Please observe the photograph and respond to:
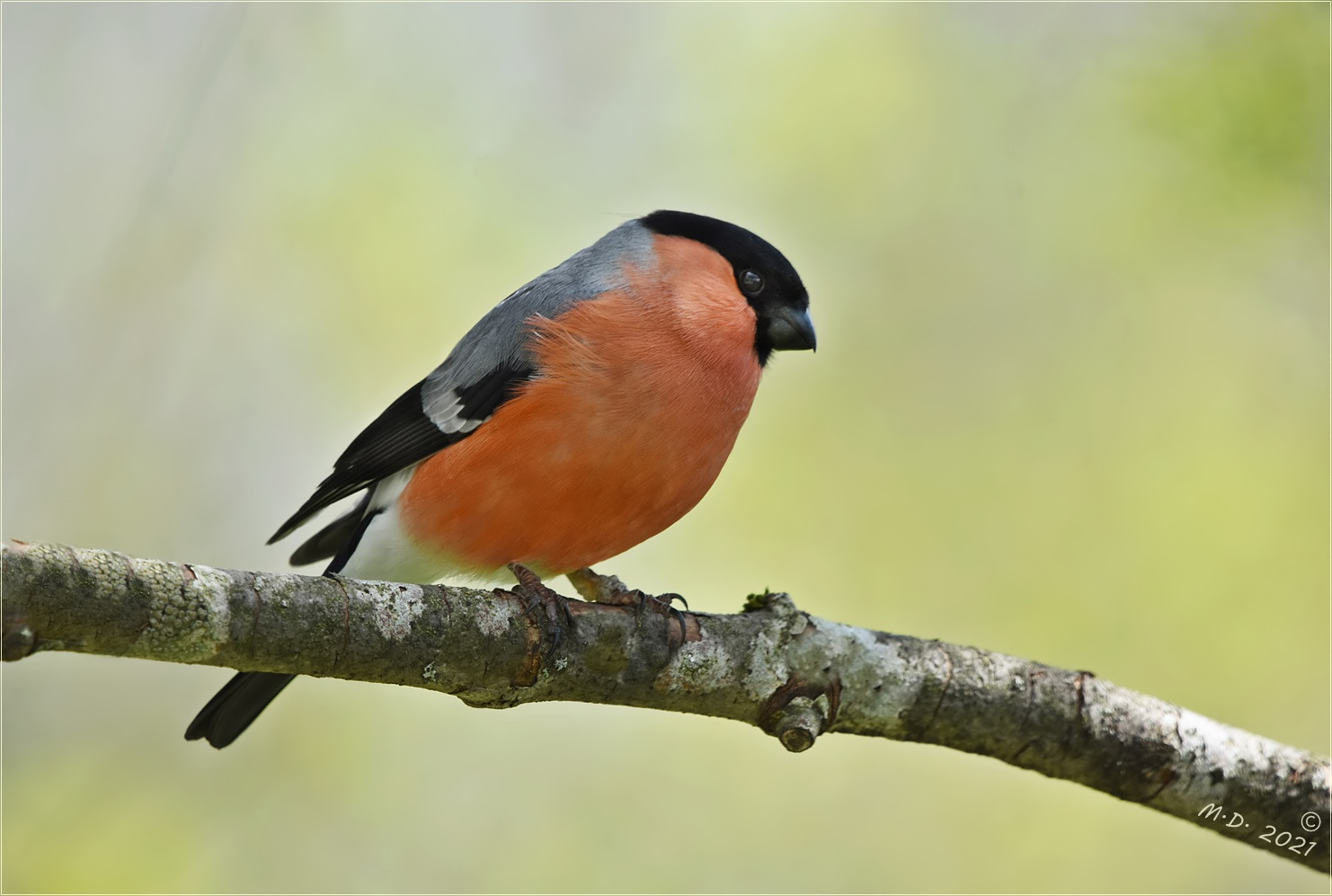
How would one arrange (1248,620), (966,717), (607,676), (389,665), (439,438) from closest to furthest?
(389,665) → (607,676) → (966,717) → (439,438) → (1248,620)

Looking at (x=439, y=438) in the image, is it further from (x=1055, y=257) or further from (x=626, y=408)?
(x=1055, y=257)

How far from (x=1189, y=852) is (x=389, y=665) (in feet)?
16.5

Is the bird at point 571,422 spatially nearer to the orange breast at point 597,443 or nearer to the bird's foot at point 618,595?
the orange breast at point 597,443

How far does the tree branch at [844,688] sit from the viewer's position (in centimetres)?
310

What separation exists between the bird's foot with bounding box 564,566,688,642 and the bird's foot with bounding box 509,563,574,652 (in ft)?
0.82

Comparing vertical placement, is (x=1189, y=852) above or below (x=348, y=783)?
above

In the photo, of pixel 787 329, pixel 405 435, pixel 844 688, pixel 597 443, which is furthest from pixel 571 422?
pixel 844 688

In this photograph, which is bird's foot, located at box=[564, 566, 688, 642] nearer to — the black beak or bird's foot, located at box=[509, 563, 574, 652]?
bird's foot, located at box=[509, 563, 574, 652]

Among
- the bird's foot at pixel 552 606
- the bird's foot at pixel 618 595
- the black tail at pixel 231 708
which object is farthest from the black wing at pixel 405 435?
the bird's foot at pixel 552 606

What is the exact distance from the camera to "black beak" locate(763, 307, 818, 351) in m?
4.54

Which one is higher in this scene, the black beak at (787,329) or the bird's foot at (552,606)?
the black beak at (787,329)

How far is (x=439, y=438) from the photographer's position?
4.28 meters

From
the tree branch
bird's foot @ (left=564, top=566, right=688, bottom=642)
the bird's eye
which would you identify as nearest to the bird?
the bird's eye

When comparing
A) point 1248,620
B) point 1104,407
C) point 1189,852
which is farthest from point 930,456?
point 1189,852
